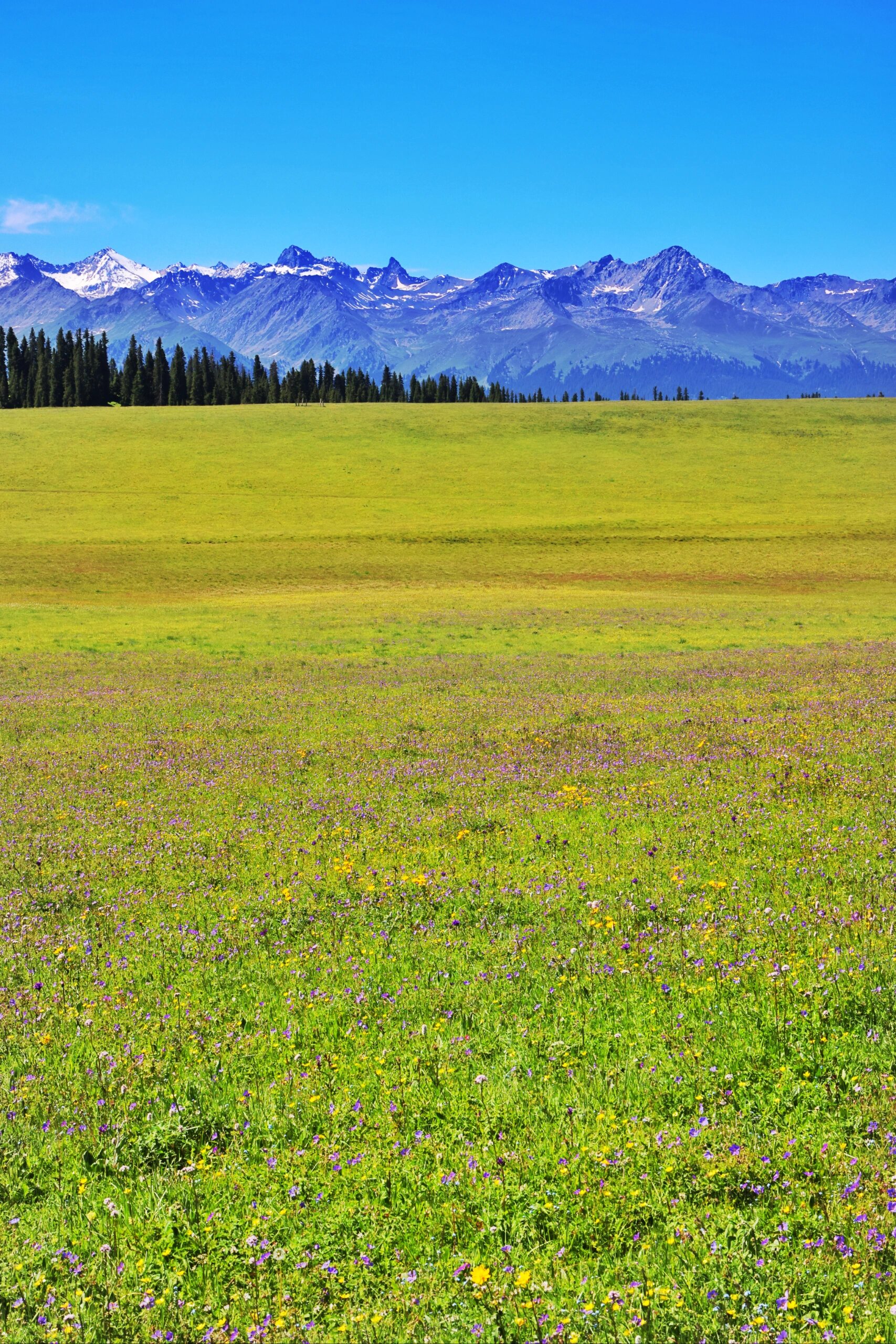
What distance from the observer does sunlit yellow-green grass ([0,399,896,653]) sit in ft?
160

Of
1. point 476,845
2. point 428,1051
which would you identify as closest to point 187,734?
point 476,845

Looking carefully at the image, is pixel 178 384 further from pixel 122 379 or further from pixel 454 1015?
pixel 454 1015

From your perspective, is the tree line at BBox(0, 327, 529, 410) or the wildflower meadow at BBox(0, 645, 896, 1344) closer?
the wildflower meadow at BBox(0, 645, 896, 1344)

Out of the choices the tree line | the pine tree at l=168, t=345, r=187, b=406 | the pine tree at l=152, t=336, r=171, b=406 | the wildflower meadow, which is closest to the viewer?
the wildflower meadow

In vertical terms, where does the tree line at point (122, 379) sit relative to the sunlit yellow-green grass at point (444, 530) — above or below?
above

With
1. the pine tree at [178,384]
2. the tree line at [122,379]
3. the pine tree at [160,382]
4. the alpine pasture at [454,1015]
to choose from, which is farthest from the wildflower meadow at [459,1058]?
the pine tree at [160,382]

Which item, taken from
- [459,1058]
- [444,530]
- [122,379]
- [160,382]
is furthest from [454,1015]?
[122,379]

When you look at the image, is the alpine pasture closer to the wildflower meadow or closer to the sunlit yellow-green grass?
the wildflower meadow

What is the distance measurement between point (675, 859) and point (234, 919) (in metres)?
5.33

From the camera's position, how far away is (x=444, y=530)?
8044cm

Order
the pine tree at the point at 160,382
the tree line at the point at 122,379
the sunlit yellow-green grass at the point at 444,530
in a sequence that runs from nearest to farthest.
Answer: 1. the sunlit yellow-green grass at the point at 444,530
2. the tree line at the point at 122,379
3. the pine tree at the point at 160,382

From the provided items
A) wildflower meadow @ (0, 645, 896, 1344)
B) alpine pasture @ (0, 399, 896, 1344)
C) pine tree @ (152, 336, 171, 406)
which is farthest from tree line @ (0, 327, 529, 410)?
wildflower meadow @ (0, 645, 896, 1344)

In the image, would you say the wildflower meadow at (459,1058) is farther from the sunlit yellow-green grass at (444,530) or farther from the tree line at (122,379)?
the tree line at (122,379)

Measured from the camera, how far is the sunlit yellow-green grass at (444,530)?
48.6m
